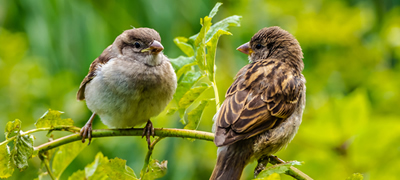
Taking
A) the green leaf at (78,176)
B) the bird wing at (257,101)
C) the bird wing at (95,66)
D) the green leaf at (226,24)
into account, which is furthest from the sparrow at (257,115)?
the bird wing at (95,66)

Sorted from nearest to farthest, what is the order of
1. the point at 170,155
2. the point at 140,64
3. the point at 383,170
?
the point at 383,170 → the point at 140,64 → the point at 170,155

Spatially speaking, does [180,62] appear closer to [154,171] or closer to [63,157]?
[154,171]

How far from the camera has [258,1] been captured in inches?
190

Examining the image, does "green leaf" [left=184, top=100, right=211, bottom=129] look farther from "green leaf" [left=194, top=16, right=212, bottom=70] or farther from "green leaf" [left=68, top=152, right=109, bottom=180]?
"green leaf" [left=68, top=152, right=109, bottom=180]

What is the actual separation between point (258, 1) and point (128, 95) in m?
2.36

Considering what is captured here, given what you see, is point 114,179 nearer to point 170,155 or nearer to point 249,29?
point 170,155

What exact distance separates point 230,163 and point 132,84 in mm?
871

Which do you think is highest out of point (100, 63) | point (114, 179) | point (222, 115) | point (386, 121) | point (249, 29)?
point (249, 29)

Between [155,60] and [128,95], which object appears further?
[155,60]

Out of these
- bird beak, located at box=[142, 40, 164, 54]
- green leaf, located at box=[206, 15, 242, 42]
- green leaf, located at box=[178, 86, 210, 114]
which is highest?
bird beak, located at box=[142, 40, 164, 54]

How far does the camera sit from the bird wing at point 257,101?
2.44 meters

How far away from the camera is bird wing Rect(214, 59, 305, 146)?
8.00 ft

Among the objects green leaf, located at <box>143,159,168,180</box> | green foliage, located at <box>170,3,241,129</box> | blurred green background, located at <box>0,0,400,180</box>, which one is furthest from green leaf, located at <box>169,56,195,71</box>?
blurred green background, located at <box>0,0,400,180</box>

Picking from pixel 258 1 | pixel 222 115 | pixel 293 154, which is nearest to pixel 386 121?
pixel 293 154
